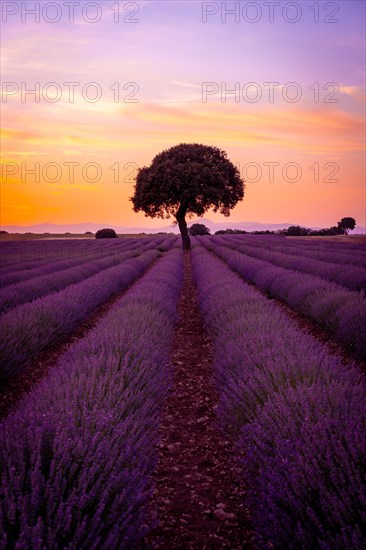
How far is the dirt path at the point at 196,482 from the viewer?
2.13m

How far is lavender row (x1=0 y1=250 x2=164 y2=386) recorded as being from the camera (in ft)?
13.9

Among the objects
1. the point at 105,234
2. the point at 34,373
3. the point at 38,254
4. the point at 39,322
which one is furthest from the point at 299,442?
the point at 105,234

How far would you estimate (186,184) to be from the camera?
917 inches

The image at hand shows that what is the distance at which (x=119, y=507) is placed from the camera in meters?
1.68

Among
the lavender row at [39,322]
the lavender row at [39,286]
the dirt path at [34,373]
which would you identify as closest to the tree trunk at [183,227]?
the lavender row at [39,286]

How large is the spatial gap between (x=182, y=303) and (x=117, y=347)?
5378 mm

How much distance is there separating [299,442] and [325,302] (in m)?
4.64

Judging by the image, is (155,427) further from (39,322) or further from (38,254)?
(38,254)

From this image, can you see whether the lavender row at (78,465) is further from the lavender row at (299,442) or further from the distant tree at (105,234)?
the distant tree at (105,234)

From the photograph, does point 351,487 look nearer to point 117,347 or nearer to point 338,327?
point 117,347

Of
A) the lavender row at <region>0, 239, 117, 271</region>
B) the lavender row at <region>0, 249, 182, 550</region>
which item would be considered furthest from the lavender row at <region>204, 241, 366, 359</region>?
the lavender row at <region>0, 239, 117, 271</region>

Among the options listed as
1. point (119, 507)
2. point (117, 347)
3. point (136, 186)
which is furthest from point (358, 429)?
point (136, 186)

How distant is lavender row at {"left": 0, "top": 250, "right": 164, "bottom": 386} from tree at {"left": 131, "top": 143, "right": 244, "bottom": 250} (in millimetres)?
15608

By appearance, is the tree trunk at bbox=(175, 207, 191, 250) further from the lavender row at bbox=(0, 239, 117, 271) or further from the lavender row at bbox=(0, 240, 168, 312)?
the lavender row at bbox=(0, 240, 168, 312)
